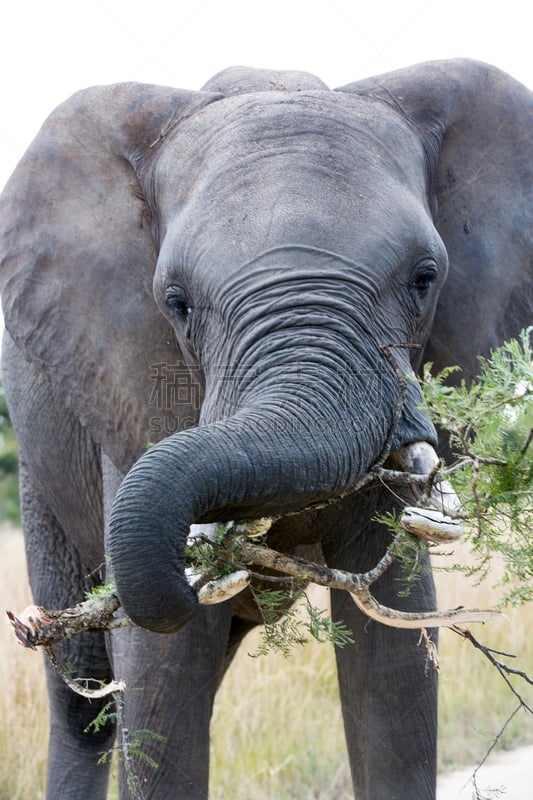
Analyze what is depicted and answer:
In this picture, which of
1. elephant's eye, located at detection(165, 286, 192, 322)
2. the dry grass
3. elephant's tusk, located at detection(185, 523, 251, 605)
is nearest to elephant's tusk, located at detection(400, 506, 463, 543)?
elephant's tusk, located at detection(185, 523, 251, 605)

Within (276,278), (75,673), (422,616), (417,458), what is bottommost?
(75,673)

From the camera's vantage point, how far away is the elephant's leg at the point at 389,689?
13.6 ft

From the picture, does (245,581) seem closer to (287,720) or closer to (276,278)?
(276,278)

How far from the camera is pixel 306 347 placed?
327 cm

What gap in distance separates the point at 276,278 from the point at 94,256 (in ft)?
3.12

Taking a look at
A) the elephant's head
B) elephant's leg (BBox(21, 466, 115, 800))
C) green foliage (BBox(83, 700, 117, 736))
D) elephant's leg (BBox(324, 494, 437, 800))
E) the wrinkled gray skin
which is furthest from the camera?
elephant's leg (BBox(21, 466, 115, 800))

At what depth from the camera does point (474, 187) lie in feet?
13.5

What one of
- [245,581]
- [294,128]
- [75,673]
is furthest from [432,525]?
[75,673]

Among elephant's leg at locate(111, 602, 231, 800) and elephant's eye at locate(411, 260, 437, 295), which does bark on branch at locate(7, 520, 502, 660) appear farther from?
elephant's leg at locate(111, 602, 231, 800)

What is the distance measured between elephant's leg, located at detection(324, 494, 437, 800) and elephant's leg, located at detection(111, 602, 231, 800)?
17.3 inches

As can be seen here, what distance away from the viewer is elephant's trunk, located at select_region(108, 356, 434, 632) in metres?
2.79

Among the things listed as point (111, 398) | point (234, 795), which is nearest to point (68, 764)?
point (234, 795)

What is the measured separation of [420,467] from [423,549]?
0.32 m

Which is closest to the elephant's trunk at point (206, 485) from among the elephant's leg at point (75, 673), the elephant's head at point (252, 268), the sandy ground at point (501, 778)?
the elephant's head at point (252, 268)
